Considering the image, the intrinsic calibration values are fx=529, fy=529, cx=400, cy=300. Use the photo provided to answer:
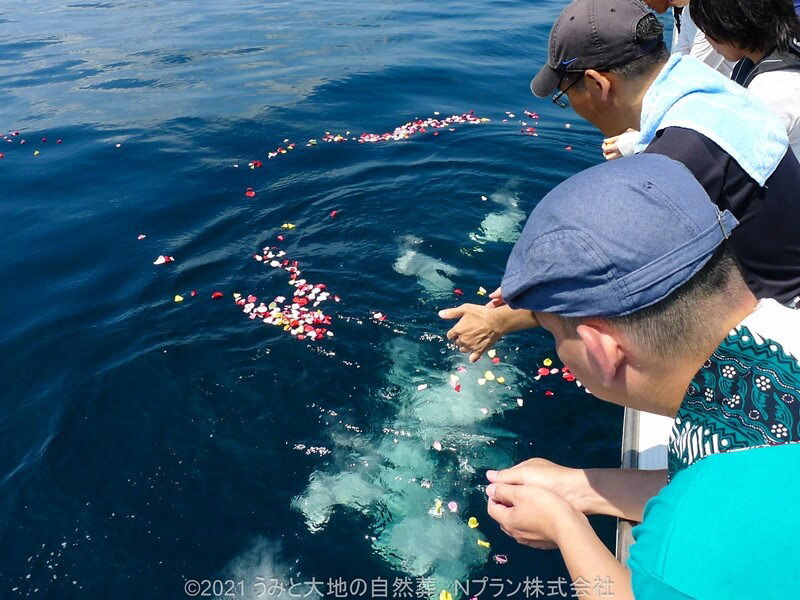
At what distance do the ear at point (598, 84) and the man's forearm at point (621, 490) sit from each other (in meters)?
2.64

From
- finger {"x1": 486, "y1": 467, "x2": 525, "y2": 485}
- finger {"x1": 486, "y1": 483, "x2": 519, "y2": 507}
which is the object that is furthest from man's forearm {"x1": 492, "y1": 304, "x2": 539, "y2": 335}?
finger {"x1": 486, "y1": 483, "x2": 519, "y2": 507}

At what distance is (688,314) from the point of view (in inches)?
64.5

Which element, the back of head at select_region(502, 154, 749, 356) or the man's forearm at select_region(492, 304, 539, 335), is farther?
the man's forearm at select_region(492, 304, 539, 335)

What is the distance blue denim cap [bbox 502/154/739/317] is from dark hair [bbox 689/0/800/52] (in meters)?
2.28

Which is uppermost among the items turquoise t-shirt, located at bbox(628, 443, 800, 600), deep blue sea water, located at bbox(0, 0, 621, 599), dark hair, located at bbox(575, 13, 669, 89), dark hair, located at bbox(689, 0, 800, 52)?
dark hair, located at bbox(689, 0, 800, 52)

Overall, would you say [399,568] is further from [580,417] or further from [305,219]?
[305,219]

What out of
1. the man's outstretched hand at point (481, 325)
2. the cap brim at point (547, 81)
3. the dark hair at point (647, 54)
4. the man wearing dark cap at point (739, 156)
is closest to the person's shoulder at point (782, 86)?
the dark hair at point (647, 54)

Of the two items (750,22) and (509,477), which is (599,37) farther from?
(509,477)

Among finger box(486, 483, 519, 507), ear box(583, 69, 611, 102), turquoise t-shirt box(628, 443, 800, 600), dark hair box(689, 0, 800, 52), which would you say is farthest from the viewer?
ear box(583, 69, 611, 102)

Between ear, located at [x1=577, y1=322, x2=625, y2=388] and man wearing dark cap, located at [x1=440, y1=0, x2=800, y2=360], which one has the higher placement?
man wearing dark cap, located at [x1=440, y1=0, x2=800, y2=360]

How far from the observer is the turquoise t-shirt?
117 centimetres

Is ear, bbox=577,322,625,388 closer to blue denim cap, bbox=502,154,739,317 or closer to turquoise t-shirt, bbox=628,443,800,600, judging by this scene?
blue denim cap, bbox=502,154,739,317

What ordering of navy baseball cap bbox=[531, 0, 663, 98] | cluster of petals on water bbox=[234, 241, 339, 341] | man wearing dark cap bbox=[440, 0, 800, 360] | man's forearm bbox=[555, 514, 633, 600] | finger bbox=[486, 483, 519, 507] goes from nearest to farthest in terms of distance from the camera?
man's forearm bbox=[555, 514, 633, 600] < man wearing dark cap bbox=[440, 0, 800, 360] < finger bbox=[486, 483, 519, 507] < navy baseball cap bbox=[531, 0, 663, 98] < cluster of petals on water bbox=[234, 241, 339, 341]

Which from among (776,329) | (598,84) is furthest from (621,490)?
(598,84)
